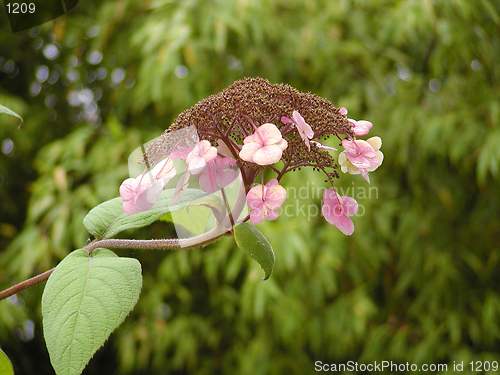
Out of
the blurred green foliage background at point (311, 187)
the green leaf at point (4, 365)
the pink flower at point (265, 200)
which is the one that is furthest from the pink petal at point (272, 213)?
the blurred green foliage background at point (311, 187)

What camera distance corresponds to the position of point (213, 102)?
0.92ft

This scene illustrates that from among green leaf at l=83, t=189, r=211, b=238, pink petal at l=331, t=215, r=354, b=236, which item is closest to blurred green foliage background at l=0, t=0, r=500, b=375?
green leaf at l=83, t=189, r=211, b=238

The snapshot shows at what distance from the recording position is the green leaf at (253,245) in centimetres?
29

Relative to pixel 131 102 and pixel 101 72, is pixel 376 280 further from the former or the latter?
pixel 101 72

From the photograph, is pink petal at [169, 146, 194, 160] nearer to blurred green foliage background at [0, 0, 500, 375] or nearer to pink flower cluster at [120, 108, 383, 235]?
pink flower cluster at [120, 108, 383, 235]

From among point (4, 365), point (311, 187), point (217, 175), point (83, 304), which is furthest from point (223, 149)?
point (311, 187)

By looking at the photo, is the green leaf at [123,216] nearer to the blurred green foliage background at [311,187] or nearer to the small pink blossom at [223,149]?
the small pink blossom at [223,149]

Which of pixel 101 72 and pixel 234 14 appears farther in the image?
pixel 234 14

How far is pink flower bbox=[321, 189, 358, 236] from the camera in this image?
1.00ft

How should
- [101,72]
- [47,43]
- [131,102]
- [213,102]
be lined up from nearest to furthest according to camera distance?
[213,102] < [101,72] < [47,43] < [131,102]

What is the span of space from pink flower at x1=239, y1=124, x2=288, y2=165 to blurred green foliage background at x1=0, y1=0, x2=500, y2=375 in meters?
0.88

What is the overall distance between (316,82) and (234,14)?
36 cm

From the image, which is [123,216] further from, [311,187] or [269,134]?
[311,187]

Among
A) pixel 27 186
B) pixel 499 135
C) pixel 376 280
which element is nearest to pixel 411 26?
pixel 499 135
